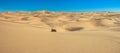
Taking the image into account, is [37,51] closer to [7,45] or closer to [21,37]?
[7,45]

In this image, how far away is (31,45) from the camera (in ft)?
14.0

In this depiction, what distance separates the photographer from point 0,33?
16.5ft

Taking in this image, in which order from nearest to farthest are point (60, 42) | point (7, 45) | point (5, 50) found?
point (5, 50) → point (7, 45) → point (60, 42)

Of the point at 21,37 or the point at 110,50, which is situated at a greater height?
the point at 21,37

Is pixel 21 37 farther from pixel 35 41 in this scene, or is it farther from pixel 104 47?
pixel 104 47

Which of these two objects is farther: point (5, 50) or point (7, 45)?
point (7, 45)

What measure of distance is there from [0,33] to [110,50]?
250cm

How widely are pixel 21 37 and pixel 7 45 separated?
73 cm

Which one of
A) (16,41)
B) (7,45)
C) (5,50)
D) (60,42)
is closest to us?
(5,50)

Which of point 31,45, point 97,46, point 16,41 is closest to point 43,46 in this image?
point 31,45

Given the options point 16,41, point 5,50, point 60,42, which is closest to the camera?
point 5,50

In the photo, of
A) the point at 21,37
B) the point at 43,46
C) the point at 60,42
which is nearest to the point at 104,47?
the point at 60,42

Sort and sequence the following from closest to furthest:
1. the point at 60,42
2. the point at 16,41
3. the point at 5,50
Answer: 1. the point at 5,50
2. the point at 16,41
3. the point at 60,42

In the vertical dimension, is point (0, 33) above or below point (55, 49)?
above
